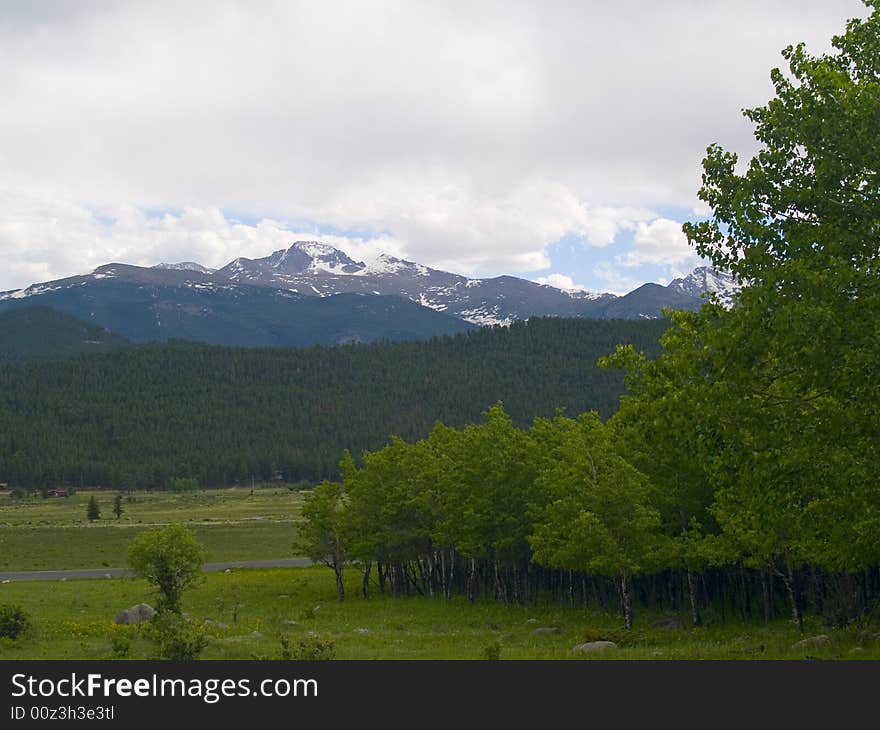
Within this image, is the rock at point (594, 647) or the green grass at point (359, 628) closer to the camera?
the green grass at point (359, 628)

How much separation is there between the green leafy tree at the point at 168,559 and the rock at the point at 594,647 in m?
20.8

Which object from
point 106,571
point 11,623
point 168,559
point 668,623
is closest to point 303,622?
point 168,559

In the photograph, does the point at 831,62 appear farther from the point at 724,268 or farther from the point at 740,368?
the point at 740,368

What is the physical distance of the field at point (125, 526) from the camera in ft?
307

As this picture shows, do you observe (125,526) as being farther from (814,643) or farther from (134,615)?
(814,643)

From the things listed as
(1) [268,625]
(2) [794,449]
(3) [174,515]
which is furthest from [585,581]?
(3) [174,515]

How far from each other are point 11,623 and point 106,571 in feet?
176

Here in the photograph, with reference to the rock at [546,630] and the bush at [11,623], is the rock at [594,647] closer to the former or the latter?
the rock at [546,630]

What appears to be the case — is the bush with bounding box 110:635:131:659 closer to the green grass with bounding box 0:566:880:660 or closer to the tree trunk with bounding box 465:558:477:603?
the green grass with bounding box 0:566:880:660

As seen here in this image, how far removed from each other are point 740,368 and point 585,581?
44211 millimetres

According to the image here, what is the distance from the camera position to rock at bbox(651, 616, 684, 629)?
45.5m

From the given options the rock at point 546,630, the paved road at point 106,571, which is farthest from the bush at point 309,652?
the paved road at point 106,571

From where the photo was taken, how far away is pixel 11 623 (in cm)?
3344
